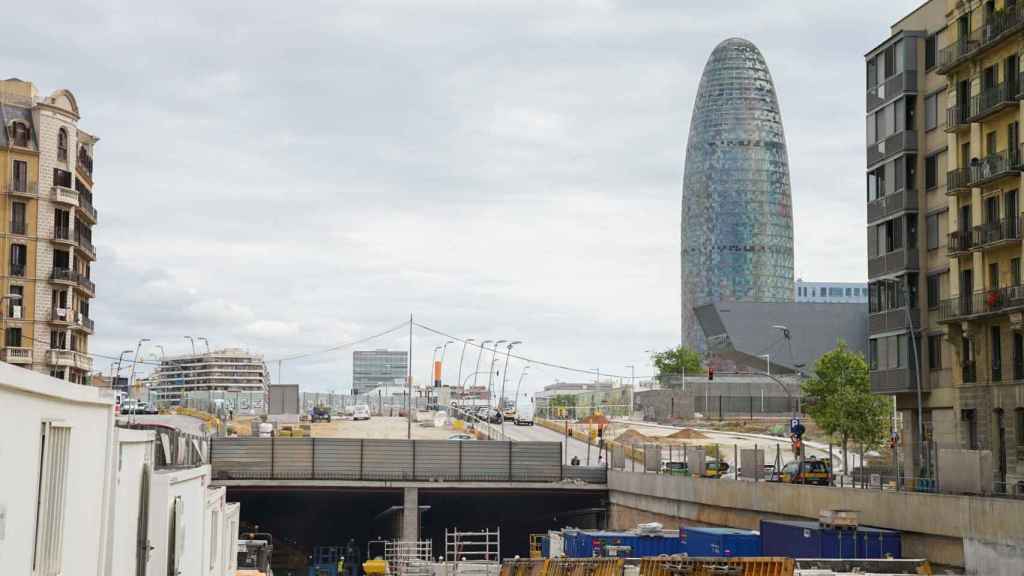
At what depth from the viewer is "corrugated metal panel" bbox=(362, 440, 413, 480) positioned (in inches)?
3760

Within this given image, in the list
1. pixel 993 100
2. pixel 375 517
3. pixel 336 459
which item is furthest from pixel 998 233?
pixel 375 517

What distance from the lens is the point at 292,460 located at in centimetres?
9462

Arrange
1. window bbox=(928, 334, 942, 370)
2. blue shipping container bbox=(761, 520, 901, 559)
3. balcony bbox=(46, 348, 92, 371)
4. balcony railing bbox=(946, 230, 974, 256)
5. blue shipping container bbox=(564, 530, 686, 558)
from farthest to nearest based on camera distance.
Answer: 1. balcony bbox=(46, 348, 92, 371)
2. window bbox=(928, 334, 942, 370)
3. balcony railing bbox=(946, 230, 974, 256)
4. blue shipping container bbox=(564, 530, 686, 558)
5. blue shipping container bbox=(761, 520, 901, 559)

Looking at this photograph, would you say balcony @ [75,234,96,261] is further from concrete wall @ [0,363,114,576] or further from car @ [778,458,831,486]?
concrete wall @ [0,363,114,576]

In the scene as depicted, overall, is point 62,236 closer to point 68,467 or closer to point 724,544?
point 724,544

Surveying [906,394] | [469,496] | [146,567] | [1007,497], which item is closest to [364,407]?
[469,496]

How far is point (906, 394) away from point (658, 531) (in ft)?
81.8

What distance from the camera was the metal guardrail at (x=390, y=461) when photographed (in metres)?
94.2

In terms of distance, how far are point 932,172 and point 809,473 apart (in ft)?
65.7

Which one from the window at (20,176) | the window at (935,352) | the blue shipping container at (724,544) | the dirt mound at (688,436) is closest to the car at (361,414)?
the dirt mound at (688,436)

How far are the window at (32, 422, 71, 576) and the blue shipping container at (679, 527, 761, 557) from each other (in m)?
38.1

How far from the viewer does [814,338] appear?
19762cm

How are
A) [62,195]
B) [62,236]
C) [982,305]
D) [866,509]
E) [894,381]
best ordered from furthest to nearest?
[62,236]
[62,195]
[894,381]
[982,305]
[866,509]

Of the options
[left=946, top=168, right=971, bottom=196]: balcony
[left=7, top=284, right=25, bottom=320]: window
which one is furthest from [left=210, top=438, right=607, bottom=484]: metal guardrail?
[left=946, top=168, right=971, bottom=196]: balcony
